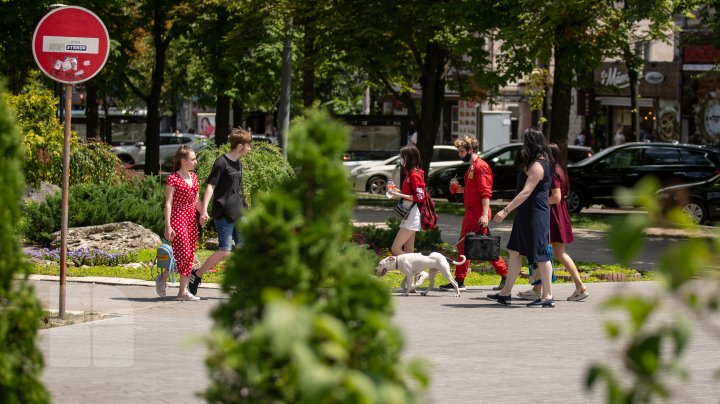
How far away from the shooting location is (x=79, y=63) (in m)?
11.2

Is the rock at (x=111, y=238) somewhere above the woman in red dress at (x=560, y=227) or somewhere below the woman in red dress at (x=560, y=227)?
below

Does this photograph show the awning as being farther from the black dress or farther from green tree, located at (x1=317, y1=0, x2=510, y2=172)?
the black dress

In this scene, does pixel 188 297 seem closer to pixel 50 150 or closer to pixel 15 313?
pixel 50 150

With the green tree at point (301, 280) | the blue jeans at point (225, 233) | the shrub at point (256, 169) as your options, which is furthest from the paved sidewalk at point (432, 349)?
the shrub at point (256, 169)

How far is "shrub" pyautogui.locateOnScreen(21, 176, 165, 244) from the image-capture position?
650 inches

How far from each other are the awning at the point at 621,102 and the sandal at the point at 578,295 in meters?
41.1

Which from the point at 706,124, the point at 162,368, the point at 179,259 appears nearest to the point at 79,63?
the point at 179,259

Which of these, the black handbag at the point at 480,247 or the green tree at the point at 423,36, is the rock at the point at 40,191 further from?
the green tree at the point at 423,36

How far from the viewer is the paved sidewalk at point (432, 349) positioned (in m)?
8.09

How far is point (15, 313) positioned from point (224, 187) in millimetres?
8534

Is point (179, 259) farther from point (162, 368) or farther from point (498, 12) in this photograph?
point (498, 12)

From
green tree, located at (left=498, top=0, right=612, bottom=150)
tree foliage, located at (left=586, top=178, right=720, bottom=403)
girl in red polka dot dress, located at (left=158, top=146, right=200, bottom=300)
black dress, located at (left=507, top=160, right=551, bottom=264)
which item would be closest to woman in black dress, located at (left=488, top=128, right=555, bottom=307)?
black dress, located at (left=507, top=160, right=551, bottom=264)

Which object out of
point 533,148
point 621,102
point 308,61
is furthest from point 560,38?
point 621,102

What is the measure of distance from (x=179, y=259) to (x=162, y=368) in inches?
153
